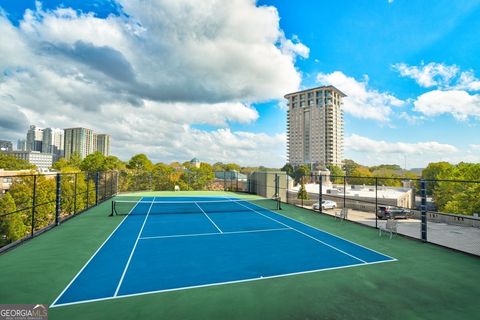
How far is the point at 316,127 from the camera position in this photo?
18238cm

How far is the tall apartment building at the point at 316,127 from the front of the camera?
7013 inches

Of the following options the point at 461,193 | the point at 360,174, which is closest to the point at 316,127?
the point at 360,174

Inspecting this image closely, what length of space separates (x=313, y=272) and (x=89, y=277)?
575 centimetres

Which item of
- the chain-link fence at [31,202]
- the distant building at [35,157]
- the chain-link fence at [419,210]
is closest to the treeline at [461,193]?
the chain-link fence at [419,210]

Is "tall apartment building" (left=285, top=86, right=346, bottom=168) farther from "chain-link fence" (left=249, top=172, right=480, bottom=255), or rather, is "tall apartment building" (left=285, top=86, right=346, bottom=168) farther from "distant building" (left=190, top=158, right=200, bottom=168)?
"chain-link fence" (left=249, top=172, right=480, bottom=255)

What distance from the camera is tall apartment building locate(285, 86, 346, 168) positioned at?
584 feet

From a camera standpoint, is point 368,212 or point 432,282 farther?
point 368,212

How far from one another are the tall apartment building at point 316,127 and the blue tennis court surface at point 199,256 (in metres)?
169

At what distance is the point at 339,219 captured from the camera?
585 inches

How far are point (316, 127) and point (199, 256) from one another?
184659 mm

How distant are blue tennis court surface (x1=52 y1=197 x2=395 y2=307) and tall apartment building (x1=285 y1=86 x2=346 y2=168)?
553 feet

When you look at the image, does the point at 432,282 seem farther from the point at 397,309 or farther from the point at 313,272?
the point at 313,272

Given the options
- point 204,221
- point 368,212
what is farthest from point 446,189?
point 204,221

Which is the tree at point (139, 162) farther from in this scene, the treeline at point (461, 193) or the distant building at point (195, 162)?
the treeline at point (461, 193)
